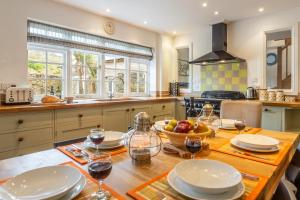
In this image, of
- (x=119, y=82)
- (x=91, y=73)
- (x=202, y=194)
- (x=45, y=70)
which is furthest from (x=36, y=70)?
(x=202, y=194)

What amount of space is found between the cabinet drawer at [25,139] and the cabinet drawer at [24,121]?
5 centimetres

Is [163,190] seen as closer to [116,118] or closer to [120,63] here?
[116,118]

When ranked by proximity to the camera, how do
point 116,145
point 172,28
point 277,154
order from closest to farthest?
1. point 277,154
2. point 116,145
3. point 172,28

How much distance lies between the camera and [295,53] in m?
3.11

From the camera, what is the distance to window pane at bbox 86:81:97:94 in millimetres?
3424

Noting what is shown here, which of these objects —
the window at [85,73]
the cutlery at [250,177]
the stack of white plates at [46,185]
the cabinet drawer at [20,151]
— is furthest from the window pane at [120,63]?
the cutlery at [250,177]

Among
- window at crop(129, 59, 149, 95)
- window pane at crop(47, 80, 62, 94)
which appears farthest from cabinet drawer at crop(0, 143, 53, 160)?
window at crop(129, 59, 149, 95)

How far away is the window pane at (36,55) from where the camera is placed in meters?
2.74

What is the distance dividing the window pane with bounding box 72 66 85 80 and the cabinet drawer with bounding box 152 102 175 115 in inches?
52.9

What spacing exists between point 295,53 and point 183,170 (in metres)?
3.34

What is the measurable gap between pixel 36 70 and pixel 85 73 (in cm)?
77

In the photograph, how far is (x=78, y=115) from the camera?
247cm

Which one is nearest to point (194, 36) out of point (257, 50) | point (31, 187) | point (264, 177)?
point (257, 50)

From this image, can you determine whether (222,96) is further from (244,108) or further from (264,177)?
(264,177)
